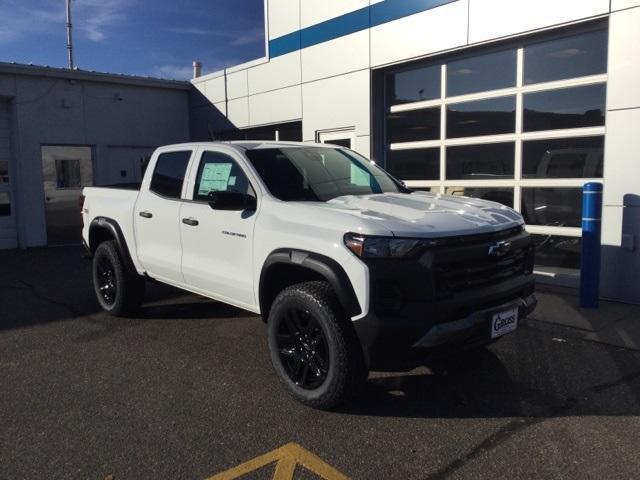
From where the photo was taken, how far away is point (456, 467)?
3.17 meters

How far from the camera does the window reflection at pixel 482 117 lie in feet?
25.6

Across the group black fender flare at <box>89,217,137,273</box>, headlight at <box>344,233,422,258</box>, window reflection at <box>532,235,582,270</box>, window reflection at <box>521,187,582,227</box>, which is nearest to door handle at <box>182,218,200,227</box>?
black fender flare at <box>89,217,137,273</box>

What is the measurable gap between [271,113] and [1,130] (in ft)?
19.1

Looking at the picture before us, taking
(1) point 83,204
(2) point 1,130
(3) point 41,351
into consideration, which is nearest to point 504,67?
(1) point 83,204

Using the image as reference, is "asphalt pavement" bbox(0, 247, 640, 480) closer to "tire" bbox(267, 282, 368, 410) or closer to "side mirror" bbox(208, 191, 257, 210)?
"tire" bbox(267, 282, 368, 410)

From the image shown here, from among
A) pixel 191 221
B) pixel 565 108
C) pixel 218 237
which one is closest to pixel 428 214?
pixel 218 237

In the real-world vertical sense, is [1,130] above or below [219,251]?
above

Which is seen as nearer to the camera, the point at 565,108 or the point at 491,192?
the point at 565,108

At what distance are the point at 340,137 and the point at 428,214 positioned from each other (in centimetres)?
660

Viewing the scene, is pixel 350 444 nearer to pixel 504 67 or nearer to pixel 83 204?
pixel 83 204

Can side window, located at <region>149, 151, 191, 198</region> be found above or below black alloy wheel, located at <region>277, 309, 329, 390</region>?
above

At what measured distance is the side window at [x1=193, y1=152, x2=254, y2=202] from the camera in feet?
15.4

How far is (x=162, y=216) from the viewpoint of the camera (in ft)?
17.9

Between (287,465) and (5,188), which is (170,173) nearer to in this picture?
(287,465)
